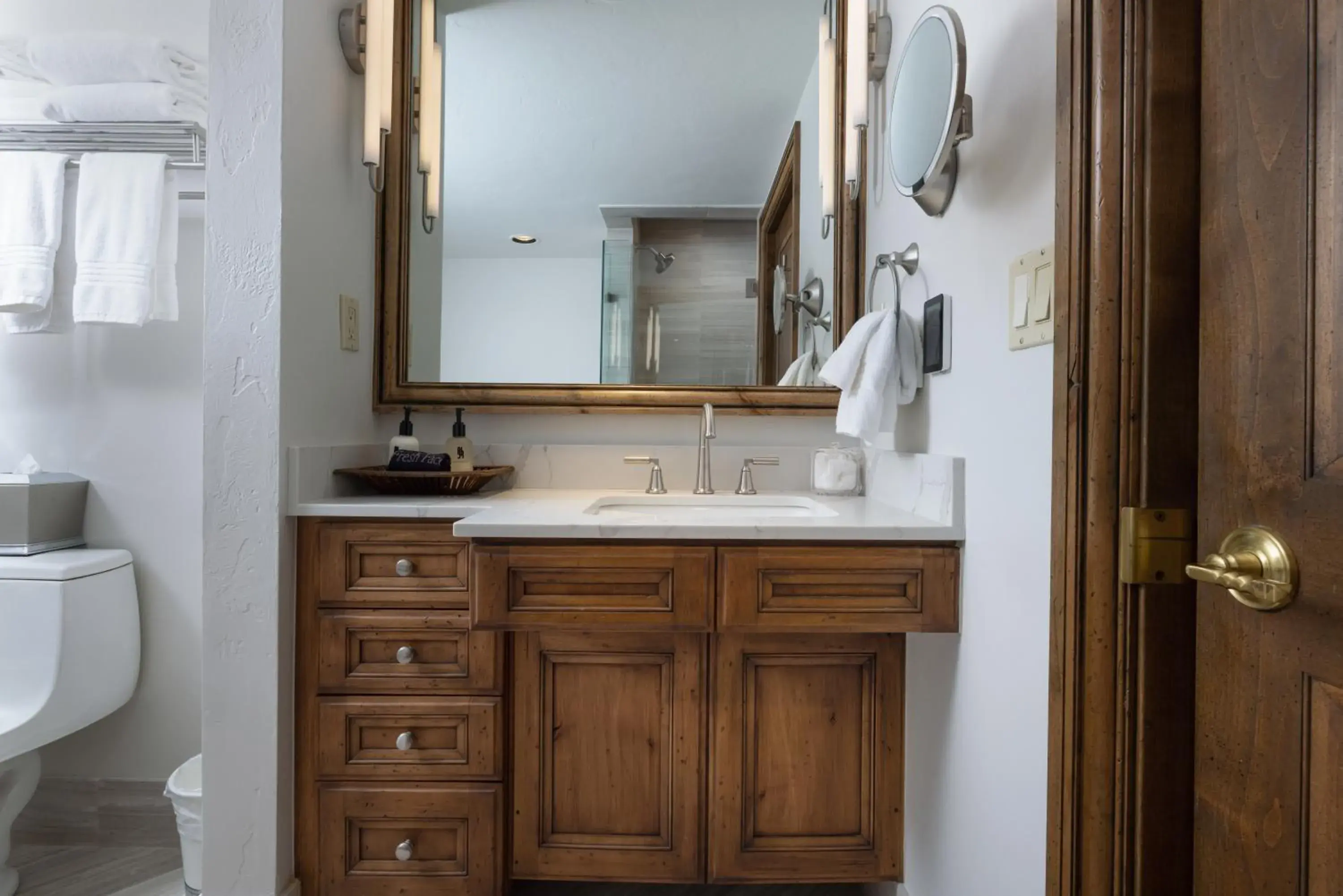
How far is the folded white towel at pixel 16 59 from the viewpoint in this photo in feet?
5.13

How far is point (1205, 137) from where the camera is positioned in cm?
73

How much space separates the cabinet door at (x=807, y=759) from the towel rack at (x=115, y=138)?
161cm

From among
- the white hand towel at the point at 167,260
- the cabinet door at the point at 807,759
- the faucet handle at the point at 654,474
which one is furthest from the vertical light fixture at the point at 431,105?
the cabinet door at the point at 807,759

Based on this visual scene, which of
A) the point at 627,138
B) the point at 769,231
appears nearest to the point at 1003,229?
the point at 769,231

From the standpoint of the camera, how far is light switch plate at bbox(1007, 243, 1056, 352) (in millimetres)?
890

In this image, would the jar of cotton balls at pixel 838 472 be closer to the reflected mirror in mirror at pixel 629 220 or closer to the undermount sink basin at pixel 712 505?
the undermount sink basin at pixel 712 505

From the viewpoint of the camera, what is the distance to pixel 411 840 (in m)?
1.36

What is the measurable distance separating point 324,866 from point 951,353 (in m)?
1.47

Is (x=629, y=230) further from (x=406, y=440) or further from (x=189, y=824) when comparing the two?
(x=189, y=824)

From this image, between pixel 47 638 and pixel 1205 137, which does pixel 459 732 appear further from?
pixel 1205 137

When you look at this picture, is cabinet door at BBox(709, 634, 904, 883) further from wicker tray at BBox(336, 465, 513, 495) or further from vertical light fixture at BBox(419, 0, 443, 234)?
vertical light fixture at BBox(419, 0, 443, 234)

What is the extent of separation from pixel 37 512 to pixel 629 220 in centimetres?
150

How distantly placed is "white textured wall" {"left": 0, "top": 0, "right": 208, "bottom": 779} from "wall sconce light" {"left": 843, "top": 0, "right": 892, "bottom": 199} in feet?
5.13

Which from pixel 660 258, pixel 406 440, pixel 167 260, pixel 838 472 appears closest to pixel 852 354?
pixel 838 472
